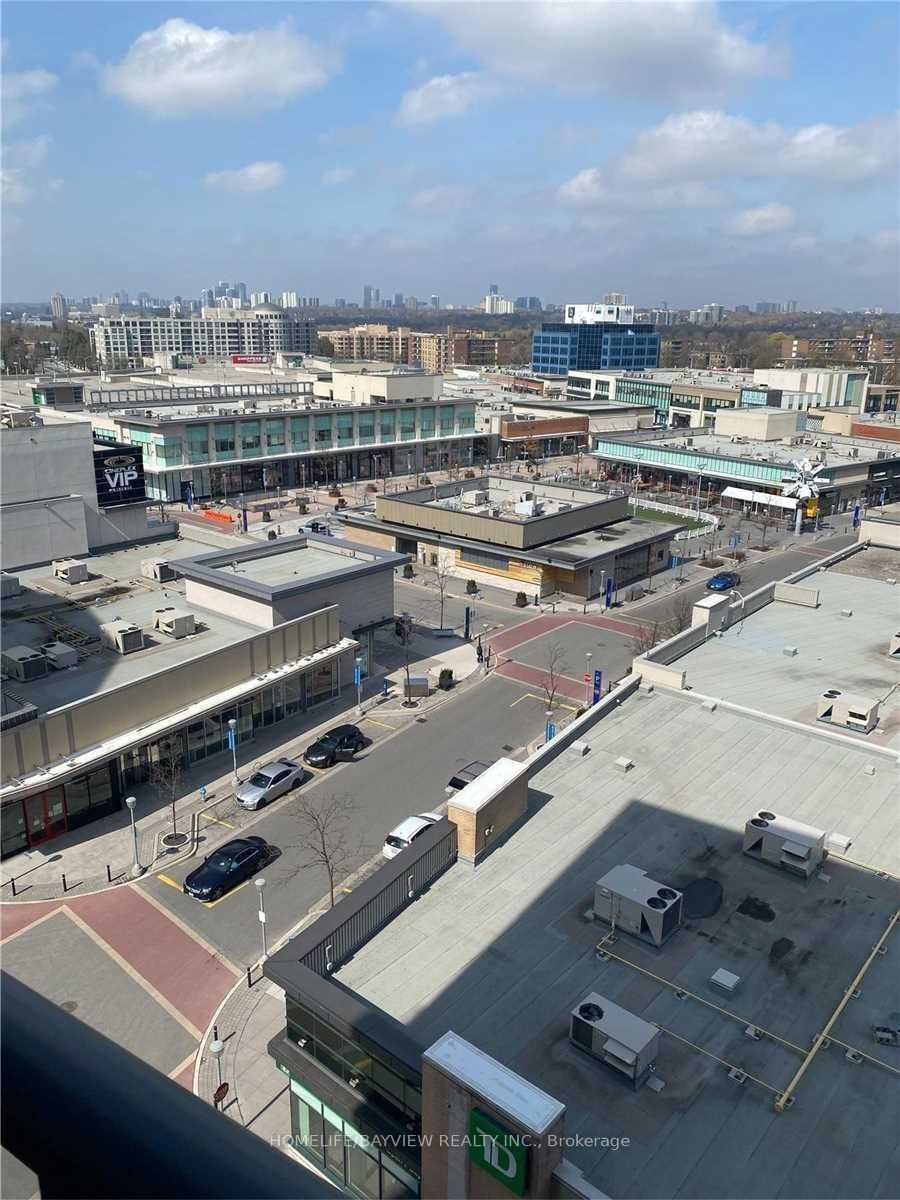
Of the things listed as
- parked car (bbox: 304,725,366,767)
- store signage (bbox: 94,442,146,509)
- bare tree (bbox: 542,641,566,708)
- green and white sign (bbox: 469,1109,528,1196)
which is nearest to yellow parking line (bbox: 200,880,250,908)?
parked car (bbox: 304,725,366,767)

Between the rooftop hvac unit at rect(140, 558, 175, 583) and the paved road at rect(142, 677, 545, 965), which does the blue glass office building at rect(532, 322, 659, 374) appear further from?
the paved road at rect(142, 677, 545, 965)

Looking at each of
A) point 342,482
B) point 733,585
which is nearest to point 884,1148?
point 733,585

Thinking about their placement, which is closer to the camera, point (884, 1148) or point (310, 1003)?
point (884, 1148)

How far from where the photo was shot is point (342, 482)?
7775cm

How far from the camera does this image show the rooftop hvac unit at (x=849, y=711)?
70.8ft

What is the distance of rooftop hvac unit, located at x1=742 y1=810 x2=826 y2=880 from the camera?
15.7m

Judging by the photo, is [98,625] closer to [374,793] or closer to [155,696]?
[155,696]

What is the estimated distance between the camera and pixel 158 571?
1395 inches

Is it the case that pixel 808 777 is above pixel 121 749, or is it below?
above

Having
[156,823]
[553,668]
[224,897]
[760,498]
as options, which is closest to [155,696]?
[156,823]

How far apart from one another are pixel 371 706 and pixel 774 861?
19258 millimetres

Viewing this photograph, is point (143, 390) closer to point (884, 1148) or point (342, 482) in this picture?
point (342, 482)

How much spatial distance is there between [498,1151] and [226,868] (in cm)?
1431

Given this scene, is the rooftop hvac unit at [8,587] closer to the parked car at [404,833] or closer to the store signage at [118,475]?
the store signage at [118,475]
